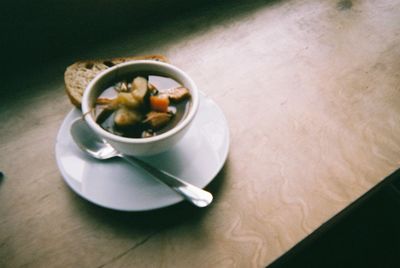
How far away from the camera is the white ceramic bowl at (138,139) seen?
0.47 metres

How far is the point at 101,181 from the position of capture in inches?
19.8

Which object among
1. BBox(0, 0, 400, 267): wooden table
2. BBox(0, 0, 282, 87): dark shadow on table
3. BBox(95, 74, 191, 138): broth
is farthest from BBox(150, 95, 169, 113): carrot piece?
BBox(0, 0, 282, 87): dark shadow on table

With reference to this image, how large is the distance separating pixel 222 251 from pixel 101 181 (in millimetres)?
223

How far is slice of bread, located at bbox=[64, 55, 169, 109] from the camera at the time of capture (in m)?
0.67

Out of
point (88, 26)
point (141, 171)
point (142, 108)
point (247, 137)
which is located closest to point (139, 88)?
point (142, 108)

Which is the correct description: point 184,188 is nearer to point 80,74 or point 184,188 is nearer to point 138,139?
point 138,139

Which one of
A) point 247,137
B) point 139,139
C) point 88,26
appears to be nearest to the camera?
point 139,139

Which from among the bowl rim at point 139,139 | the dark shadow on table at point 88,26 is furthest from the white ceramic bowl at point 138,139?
the dark shadow on table at point 88,26

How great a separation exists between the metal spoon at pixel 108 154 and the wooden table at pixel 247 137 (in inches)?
2.3

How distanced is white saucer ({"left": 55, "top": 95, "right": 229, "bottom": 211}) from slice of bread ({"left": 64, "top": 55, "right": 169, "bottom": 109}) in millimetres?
75

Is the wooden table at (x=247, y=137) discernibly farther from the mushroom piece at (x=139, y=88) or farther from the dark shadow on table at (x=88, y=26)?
the mushroom piece at (x=139, y=88)

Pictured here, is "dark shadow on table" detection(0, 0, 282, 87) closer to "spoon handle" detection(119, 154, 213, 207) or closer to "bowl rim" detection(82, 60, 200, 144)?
"bowl rim" detection(82, 60, 200, 144)

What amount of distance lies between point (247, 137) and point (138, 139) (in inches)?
10.8

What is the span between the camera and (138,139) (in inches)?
18.7
